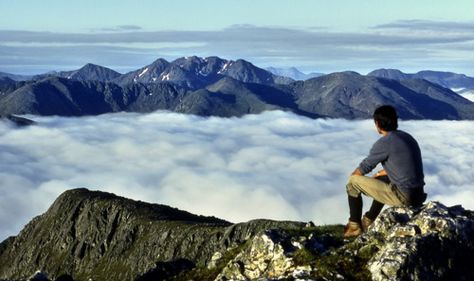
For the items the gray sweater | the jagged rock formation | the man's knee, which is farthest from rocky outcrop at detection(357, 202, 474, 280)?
the jagged rock formation

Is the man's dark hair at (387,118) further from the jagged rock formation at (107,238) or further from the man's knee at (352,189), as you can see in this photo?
the jagged rock formation at (107,238)

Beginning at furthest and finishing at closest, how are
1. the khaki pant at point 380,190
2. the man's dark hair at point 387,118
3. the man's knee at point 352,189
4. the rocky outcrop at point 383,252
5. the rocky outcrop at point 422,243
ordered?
the man's knee at point 352,189, the khaki pant at point 380,190, the man's dark hair at point 387,118, the rocky outcrop at point 383,252, the rocky outcrop at point 422,243

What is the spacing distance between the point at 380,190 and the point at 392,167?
1.15 metres

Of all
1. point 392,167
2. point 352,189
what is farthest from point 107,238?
point 392,167

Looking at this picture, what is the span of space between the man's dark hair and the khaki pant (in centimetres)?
216

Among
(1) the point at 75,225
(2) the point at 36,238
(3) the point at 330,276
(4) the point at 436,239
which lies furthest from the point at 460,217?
(2) the point at 36,238

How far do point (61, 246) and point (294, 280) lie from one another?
163413 mm

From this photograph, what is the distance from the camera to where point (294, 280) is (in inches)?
830

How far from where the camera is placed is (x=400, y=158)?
929 inches

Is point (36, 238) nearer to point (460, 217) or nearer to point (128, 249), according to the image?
point (128, 249)

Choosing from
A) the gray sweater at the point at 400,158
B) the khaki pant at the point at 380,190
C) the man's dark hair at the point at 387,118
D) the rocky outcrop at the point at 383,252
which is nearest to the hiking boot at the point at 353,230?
the rocky outcrop at the point at 383,252

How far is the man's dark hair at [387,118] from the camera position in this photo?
23.8m

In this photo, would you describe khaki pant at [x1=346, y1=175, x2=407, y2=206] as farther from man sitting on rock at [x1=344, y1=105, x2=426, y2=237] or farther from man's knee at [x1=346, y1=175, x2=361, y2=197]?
man's knee at [x1=346, y1=175, x2=361, y2=197]

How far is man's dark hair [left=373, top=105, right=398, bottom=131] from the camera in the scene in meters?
23.8
